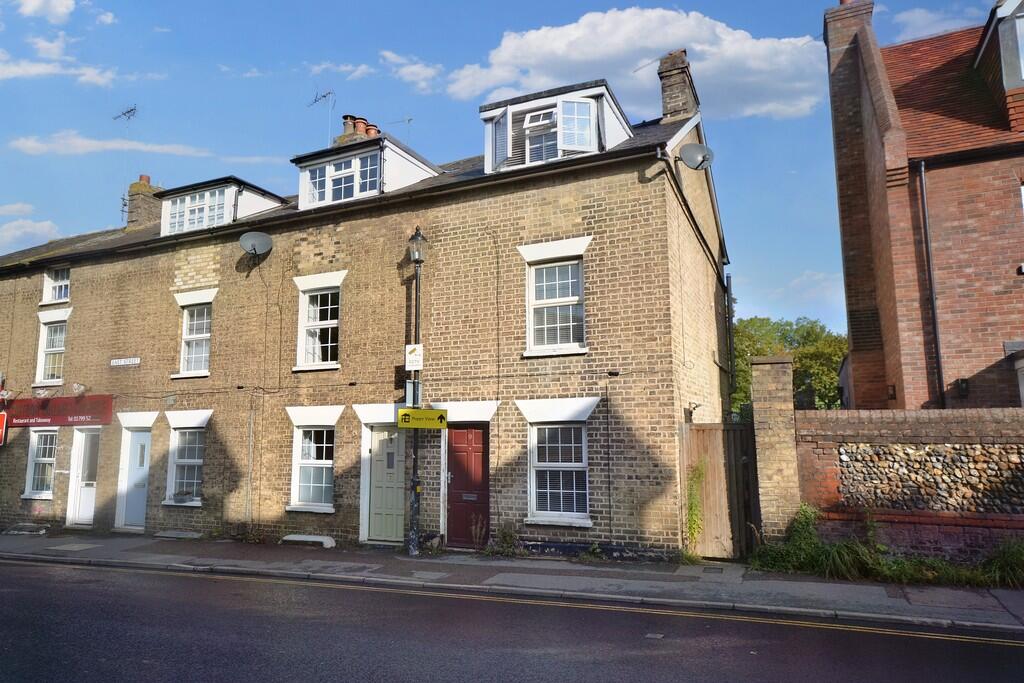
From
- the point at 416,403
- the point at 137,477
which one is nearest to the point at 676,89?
the point at 416,403

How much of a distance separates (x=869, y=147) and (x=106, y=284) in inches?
758

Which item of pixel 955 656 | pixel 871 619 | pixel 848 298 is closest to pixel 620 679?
pixel 955 656

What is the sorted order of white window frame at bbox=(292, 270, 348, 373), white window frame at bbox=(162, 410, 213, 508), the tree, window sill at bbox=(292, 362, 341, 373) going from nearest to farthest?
window sill at bbox=(292, 362, 341, 373) < white window frame at bbox=(292, 270, 348, 373) < white window frame at bbox=(162, 410, 213, 508) < the tree

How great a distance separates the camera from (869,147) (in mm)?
15508

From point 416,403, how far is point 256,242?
5780 millimetres

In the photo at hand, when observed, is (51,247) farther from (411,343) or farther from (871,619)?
(871,619)

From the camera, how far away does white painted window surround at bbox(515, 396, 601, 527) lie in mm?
11625

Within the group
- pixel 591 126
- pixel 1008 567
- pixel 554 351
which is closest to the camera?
pixel 1008 567

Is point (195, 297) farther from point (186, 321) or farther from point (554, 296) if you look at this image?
point (554, 296)

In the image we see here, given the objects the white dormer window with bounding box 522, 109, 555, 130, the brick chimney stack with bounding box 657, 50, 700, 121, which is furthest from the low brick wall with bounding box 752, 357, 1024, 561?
the brick chimney stack with bounding box 657, 50, 700, 121

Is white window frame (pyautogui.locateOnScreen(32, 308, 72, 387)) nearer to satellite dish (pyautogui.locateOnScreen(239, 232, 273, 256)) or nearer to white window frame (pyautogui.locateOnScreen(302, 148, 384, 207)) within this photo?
satellite dish (pyautogui.locateOnScreen(239, 232, 273, 256))

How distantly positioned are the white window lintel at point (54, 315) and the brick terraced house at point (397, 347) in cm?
8

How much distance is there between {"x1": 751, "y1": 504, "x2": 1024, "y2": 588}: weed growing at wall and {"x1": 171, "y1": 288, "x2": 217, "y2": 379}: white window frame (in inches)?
495

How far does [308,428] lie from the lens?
1429 cm
